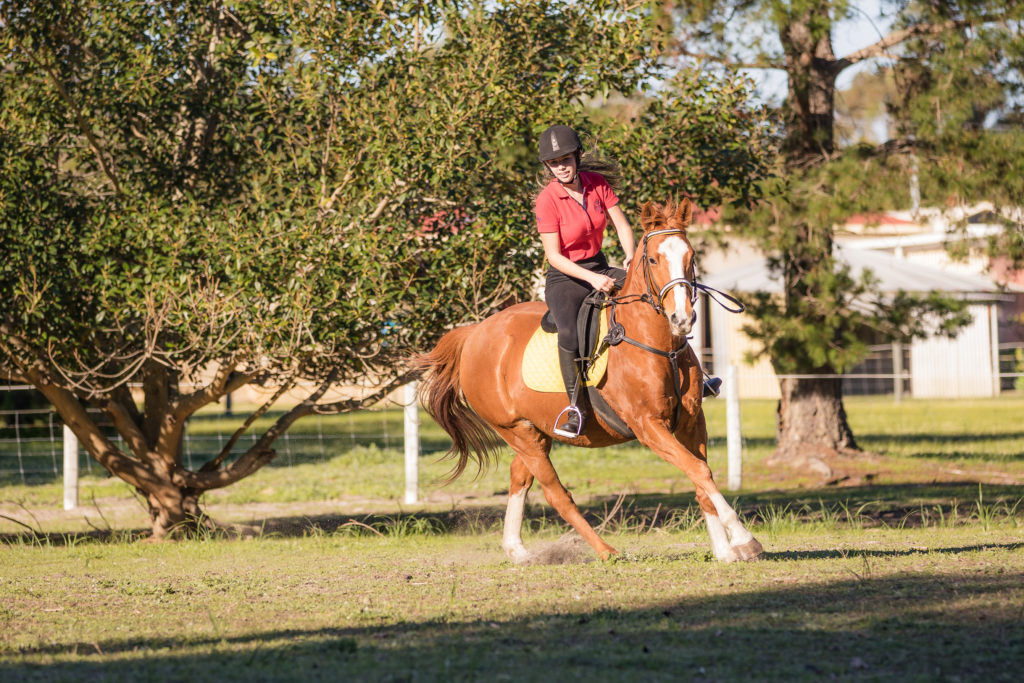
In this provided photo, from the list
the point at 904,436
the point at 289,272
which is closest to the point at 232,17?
the point at 289,272

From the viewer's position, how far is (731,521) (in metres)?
6.61

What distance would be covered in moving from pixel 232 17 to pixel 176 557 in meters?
4.75

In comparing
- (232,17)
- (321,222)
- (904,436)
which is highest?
(232,17)

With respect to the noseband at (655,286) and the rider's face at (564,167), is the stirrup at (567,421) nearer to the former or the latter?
the noseband at (655,286)

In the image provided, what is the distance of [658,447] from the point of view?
690 cm

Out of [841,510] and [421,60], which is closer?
[421,60]

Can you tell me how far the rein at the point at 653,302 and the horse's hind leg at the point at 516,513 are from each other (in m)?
1.38

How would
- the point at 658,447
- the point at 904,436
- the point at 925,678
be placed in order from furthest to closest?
the point at 904,436, the point at 658,447, the point at 925,678

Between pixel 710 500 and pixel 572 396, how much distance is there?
3.84 ft

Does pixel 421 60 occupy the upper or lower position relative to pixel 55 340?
upper

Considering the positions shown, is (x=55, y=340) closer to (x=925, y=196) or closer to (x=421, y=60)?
(x=421, y=60)

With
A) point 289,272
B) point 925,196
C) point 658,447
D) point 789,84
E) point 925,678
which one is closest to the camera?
point 925,678

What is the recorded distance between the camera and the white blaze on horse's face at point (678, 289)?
636 cm

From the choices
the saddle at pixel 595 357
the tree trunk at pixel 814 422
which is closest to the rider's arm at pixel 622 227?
the saddle at pixel 595 357
